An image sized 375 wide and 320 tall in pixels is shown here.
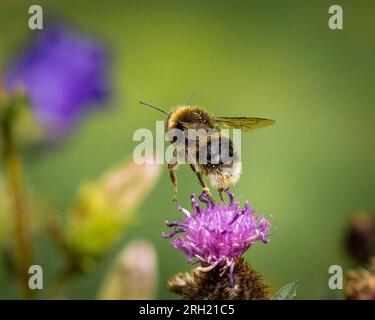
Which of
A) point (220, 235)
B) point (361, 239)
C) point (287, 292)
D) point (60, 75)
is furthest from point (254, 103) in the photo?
point (287, 292)

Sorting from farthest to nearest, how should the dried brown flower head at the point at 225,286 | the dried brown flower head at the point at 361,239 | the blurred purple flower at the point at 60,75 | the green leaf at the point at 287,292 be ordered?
the blurred purple flower at the point at 60,75 → the dried brown flower head at the point at 361,239 → the dried brown flower head at the point at 225,286 → the green leaf at the point at 287,292

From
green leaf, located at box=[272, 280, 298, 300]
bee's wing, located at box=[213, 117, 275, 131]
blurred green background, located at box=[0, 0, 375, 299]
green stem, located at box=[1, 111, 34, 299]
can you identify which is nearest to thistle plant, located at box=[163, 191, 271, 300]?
green leaf, located at box=[272, 280, 298, 300]

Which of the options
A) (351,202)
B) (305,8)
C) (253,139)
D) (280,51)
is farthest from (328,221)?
(305,8)

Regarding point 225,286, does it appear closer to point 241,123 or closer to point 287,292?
point 287,292

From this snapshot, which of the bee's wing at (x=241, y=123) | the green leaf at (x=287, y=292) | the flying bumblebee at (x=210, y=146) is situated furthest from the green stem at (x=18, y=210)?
the green leaf at (x=287, y=292)

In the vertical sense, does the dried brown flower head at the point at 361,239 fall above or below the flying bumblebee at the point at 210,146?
below

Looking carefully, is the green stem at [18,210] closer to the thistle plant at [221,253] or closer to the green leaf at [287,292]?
the thistle plant at [221,253]
